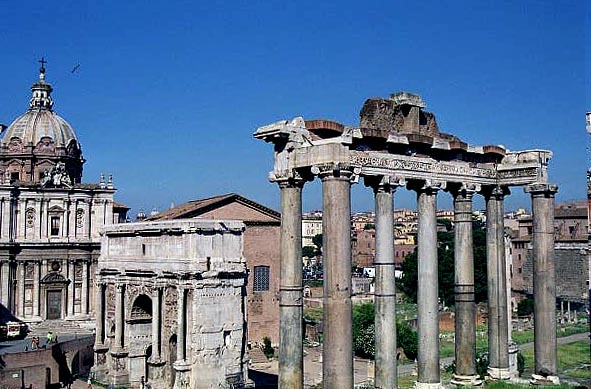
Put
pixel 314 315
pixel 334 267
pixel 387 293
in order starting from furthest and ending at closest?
pixel 314 315 → pixel 387 293 → pixel 334 267

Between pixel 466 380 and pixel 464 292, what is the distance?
1.72 meters

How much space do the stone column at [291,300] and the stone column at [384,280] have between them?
1.60 meters

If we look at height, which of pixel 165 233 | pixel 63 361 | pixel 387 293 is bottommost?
pixel 63 361

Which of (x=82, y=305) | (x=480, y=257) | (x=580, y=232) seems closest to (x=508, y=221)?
(x=580, y=232)

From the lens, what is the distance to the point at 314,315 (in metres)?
52.2

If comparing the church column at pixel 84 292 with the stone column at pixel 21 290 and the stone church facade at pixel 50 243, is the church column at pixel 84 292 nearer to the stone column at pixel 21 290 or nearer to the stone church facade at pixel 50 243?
the stone church facade at pixel 50 243

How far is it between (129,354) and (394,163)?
20785mm

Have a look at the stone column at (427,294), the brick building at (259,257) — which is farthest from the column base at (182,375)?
the stone column at (427,294)

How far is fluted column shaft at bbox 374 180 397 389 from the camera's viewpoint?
41.6 ft

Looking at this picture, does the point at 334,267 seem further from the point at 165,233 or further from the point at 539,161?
the point at 165,233

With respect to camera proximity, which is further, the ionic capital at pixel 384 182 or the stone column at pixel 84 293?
the stone column at pixel 84 293

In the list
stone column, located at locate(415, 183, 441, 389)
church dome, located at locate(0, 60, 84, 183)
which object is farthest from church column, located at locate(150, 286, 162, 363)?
stone column, located at locate(415, 183, 441, 389)

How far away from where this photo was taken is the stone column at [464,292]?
1474 centimetres

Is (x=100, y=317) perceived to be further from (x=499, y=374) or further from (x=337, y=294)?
(x=337, y=294)
